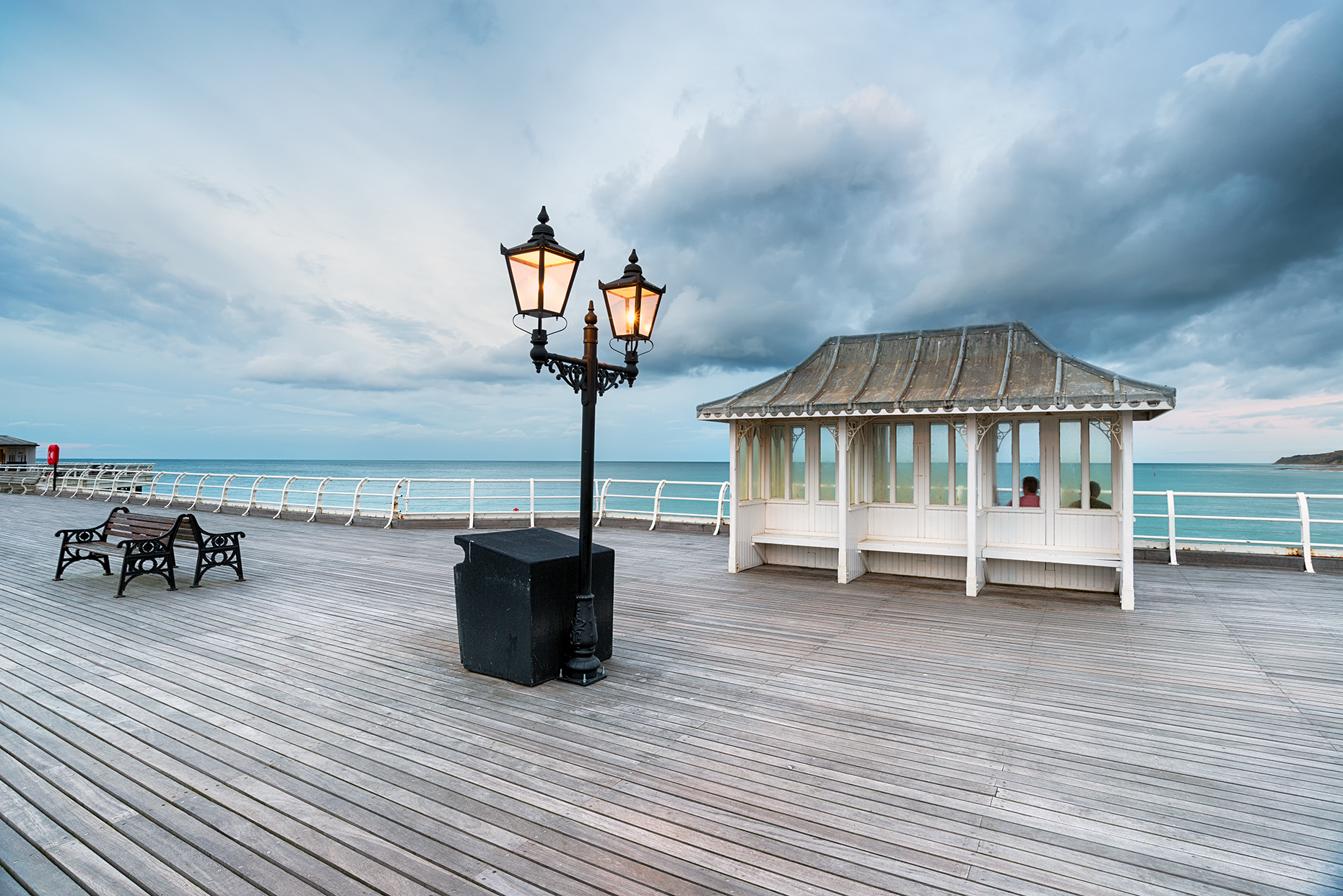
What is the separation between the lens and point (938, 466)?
7973 mm

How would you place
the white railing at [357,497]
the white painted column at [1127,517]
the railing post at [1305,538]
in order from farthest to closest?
the white railing at [357,497]
the railing post at [1305,538]
the white painted column at [1127,517]

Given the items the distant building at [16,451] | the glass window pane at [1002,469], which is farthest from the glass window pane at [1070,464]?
the distant building at [16,451]

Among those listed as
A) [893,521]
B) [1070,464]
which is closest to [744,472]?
[893,521]

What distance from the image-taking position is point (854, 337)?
871cm

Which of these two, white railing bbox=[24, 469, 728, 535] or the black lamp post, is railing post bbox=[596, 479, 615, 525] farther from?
the black lamp post

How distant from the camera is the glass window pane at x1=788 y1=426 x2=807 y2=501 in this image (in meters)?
8.63

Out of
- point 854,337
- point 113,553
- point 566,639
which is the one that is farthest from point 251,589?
point 854,337

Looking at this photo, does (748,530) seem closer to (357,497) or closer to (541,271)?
(541,271)

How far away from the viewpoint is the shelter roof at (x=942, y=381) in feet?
21.0

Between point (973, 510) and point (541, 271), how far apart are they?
18.2ft

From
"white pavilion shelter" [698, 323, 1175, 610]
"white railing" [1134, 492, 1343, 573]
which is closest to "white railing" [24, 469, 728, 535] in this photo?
"white pavilion shelter" [698, 323, 1175, 610]

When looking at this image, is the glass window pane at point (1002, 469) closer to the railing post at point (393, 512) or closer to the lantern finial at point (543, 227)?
the lantern finial at point (543, 227)

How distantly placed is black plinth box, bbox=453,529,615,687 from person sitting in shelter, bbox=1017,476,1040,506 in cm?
565

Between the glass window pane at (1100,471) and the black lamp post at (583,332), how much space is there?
18.0ft
